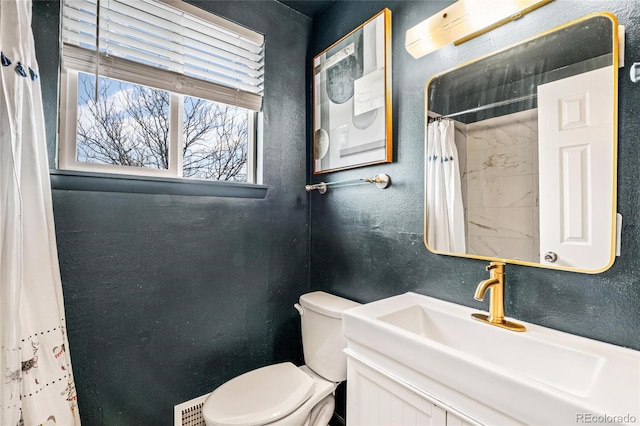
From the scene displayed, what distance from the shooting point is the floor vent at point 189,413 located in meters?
1.37

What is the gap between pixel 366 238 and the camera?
1.47 metres

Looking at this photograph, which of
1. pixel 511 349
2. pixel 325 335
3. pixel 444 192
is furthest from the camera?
pixel 325 335

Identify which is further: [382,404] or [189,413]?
[189,413]

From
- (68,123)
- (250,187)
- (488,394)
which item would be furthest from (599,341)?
(68,123)

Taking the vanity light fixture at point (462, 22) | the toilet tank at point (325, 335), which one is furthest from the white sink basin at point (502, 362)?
the vanity light fixture at point (462, 22)

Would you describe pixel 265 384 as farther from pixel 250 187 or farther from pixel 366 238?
pixel 250 187

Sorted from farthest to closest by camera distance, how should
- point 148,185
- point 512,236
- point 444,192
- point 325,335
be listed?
point 325,335
point 148,185
point 444,192
point 512,236

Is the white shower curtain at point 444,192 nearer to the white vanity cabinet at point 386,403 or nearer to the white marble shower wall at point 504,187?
the white marble shower wall at point 504,187

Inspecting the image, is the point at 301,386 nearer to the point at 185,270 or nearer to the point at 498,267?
the point at 185,270

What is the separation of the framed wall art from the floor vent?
129 centimetres

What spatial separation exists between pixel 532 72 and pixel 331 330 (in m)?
1.23

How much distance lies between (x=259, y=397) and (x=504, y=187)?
118 cm

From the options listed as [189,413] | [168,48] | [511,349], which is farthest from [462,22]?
[189,413]

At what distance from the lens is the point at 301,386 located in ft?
4.12
